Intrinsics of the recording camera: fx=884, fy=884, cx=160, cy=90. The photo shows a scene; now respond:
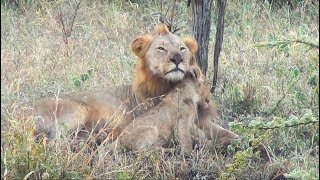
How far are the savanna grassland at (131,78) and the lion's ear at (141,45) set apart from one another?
64cm

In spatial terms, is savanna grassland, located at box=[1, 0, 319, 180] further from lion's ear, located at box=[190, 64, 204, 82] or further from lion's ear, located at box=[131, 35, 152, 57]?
lion's ear, located at box=[131, 35, 152, 57]

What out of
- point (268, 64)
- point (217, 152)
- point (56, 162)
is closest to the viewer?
point (56, 162)

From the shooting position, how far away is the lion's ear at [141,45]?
5961 millimetres

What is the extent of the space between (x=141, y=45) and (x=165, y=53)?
0.34 metres

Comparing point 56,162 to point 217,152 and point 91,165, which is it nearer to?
point 91,165

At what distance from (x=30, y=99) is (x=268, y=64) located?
2215 mm

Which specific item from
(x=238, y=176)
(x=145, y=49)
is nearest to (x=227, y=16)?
(x=145, y=49)

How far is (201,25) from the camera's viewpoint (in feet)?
21.3

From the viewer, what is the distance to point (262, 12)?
8.86m

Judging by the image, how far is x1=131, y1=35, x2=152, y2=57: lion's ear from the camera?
596cm

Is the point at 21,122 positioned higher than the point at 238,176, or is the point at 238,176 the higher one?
the point at 21,122

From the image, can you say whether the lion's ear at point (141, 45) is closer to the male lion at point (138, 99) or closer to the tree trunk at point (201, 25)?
the male lion at point (138, 99)

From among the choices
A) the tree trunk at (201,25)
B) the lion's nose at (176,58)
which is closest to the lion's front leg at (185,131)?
the lion's nose at (176,58)

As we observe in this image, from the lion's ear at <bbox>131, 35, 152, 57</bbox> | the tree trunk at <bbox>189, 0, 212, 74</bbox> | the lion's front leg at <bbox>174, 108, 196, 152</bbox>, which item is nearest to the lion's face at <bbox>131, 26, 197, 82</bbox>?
the lion's ear at <bbox>131, 35, 152, 57</bbox>
